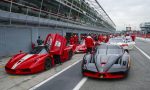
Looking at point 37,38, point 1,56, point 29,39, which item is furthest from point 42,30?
point 1,56

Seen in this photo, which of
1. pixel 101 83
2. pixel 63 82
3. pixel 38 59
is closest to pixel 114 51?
pixel 101 83

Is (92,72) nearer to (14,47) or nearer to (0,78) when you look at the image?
(0,78)

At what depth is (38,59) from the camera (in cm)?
908

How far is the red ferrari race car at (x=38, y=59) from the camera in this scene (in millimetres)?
8586

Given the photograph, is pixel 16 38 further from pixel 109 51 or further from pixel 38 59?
pixel 109 51

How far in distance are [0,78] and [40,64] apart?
1667 millimetres

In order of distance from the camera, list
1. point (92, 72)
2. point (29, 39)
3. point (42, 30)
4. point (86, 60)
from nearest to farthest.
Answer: point (92, 72)
point (86, 60)
point (29, 39)
point (42, 30)

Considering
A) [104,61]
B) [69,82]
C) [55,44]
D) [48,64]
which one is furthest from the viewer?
[55,44]

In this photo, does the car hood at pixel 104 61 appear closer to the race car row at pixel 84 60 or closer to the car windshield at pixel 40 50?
the race car row at pixel 84 60

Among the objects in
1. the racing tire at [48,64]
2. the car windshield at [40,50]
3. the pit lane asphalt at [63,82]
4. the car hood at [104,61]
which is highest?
the car windshield at [40,50]

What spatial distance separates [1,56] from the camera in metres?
13.6

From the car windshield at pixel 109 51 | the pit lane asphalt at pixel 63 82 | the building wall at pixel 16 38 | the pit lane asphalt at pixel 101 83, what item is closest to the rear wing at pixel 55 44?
the pit lane asphalt at pixel 63 82

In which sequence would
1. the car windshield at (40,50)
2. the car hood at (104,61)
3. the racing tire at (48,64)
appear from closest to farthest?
the car hood at (104,61) → the racing tire at (48,64) → the car windshield at (40,50)

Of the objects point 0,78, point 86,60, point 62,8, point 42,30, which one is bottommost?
point 0,78
